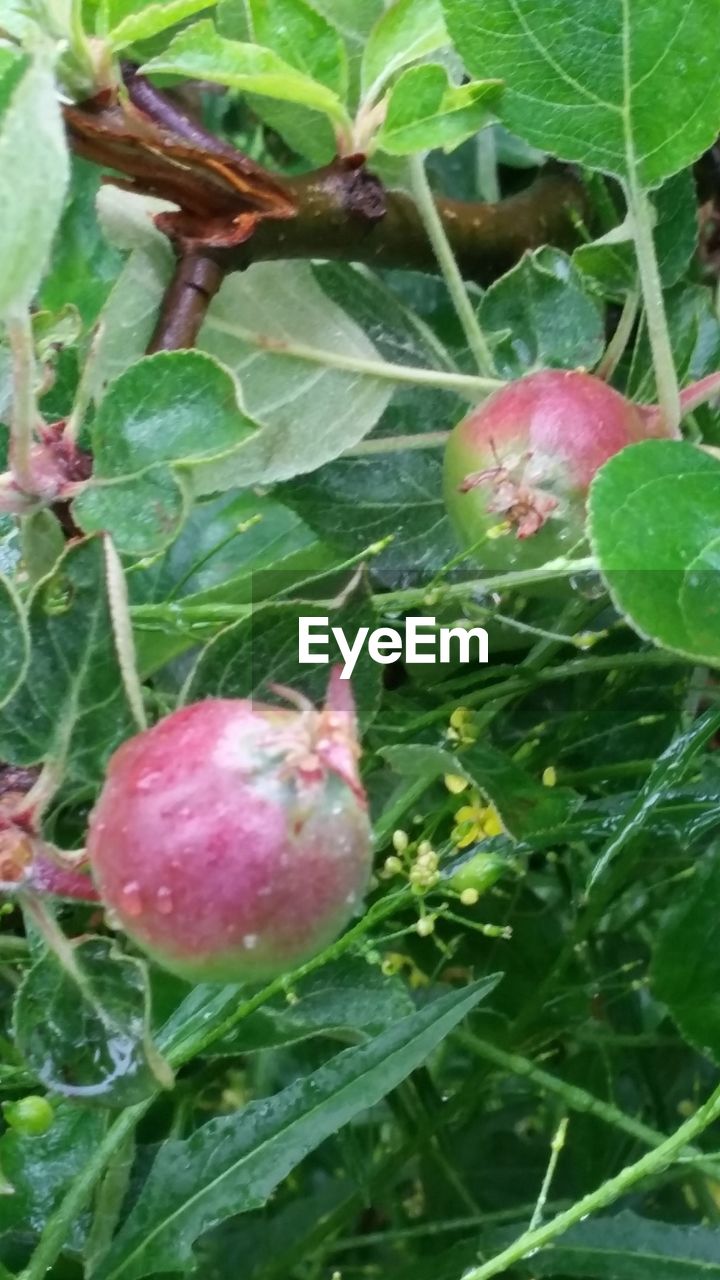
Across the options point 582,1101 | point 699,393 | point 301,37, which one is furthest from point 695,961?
point 301,37

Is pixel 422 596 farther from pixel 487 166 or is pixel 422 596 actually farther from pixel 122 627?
pixel 487 166

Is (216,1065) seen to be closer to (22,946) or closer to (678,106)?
(22,946)

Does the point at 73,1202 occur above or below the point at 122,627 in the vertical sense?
below

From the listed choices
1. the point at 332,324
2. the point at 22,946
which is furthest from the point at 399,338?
the point at 22,946

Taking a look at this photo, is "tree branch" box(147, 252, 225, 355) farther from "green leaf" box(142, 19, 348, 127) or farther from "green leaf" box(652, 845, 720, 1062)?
"green leaf" box(652, 845, 720, 1062)

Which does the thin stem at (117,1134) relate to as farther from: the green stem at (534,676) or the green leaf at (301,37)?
the green leaf at (301,37)

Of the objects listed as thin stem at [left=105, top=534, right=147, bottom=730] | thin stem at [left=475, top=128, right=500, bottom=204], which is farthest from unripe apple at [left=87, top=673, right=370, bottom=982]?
thin stem at [left=475, top=128, right=500, bottom=204]
